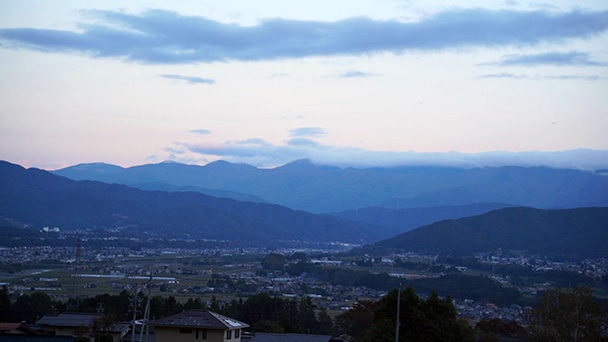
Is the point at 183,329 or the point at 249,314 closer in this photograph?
the point at 183,329

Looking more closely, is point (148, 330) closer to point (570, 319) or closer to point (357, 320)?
point (357, 320)

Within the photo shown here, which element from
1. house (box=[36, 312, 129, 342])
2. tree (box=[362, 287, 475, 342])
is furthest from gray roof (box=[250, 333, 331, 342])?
house (box=[36, 312, 129, 342])

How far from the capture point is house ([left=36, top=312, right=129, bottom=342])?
3896 cm

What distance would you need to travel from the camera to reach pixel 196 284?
94.2 meters

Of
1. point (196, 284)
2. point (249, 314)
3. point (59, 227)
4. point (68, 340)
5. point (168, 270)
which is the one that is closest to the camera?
point (68, 340)

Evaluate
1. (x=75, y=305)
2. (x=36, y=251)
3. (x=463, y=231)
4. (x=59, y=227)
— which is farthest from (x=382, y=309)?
(x=59, y=227)

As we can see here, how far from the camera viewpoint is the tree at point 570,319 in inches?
1487

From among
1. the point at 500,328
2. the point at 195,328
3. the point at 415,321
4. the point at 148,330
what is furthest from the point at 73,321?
the point at 500,328

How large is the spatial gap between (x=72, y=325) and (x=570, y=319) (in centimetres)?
2703

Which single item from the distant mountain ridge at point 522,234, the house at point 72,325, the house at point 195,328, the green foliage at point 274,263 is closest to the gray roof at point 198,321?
the house at point 195,328

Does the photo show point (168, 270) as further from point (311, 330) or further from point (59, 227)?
point (59, 227)

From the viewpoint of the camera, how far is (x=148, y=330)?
116 feet

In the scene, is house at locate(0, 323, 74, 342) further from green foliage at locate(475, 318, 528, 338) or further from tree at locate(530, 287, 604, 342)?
green foliage at locate(475, 318, 528, 338)

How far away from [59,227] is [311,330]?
503ft
